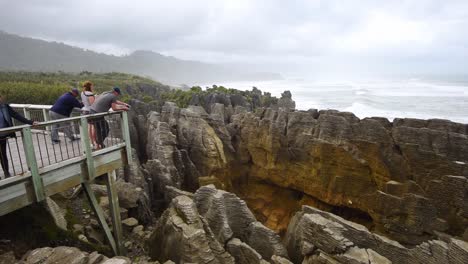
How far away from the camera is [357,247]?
6.82 meters

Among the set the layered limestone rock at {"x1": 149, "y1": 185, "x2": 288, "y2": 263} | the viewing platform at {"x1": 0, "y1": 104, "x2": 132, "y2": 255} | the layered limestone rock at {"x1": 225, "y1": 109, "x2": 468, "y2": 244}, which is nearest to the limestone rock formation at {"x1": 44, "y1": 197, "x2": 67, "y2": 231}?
the viewing platform at {"x1": 0, "y1": 104, "x2": 132, "y2": 255}

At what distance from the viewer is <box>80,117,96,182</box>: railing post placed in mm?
7144

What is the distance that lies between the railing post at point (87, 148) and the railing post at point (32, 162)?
1150 mm

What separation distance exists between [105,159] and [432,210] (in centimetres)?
978

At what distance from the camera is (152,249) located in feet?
28.6

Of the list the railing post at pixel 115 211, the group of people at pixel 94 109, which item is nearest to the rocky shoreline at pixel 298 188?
the railing post at pixel 115 211

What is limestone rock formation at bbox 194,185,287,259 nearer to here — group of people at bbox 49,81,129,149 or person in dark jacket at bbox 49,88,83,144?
group of people at bbox 49,81,129,149

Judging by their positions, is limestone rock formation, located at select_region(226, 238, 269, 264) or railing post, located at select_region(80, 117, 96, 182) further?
limestone rock formation, located at select_region(226, 238, 269, 264)

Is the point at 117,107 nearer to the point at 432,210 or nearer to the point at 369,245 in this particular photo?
the point at 369,245

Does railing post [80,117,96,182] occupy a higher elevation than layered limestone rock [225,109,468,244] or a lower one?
higher

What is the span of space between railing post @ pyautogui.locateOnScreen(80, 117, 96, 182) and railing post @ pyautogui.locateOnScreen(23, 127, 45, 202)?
3.77 ft

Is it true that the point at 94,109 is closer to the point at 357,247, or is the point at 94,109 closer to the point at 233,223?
the point at 233,223

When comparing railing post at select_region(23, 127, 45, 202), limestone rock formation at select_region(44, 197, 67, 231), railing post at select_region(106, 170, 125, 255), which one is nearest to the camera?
railing post at select_region(23, 127, 45, 202)

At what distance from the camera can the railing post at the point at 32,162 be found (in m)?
5.98
